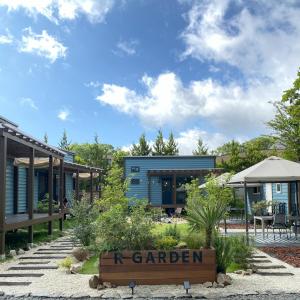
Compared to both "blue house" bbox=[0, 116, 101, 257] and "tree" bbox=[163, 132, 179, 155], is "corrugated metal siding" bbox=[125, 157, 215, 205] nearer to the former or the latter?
"blue house" bbox=[0, 116, 101, 257]

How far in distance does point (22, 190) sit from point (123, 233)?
13.0 metres

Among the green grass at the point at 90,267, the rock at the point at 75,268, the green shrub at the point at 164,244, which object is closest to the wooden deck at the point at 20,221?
the green grass at the point at 90,267

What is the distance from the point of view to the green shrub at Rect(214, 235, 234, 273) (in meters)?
7.45

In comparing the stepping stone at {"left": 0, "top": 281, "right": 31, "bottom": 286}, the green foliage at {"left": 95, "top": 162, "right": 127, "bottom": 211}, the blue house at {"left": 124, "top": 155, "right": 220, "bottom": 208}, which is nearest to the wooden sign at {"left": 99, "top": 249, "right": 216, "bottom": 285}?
the stepping stone at {"left": 0, "top": 281, "right": 31, "bottom": 286}

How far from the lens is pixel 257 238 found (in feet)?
44.1

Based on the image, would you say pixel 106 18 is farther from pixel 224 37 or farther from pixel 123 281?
pixel 123 281

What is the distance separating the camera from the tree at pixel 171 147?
140ft

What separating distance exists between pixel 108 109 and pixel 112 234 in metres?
23.4

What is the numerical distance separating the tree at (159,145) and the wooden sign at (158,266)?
35.5 m

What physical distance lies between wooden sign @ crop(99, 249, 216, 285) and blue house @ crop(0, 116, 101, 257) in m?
4.27

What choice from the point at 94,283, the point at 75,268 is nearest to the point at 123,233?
the point at 94,283

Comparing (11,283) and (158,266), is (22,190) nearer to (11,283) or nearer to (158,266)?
(11,283)

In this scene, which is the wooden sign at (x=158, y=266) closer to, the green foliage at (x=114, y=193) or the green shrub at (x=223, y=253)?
the green shrub at (x=223, y=253)

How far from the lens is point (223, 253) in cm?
763
